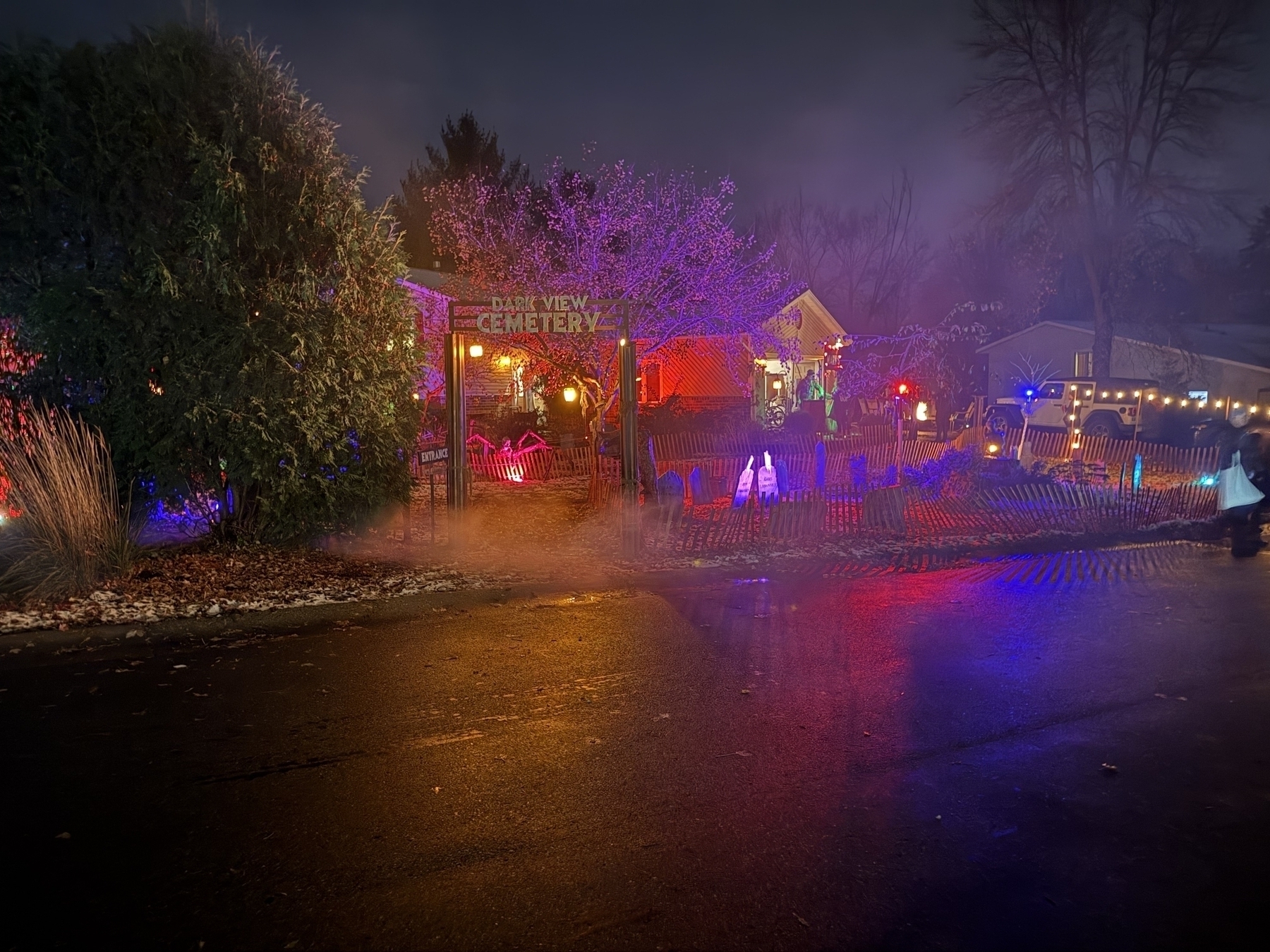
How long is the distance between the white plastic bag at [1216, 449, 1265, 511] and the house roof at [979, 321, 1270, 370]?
23487mm

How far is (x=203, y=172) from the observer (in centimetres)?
888

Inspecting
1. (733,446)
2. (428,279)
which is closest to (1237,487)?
(733,446)

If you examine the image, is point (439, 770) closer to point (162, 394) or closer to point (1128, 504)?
point (162, 394)

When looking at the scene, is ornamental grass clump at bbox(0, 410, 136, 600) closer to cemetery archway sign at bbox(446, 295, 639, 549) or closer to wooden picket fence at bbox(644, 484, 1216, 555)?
cemetery archway sign at bbox(446, 295, 639, 549)

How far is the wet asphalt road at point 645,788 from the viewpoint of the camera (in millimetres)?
3324

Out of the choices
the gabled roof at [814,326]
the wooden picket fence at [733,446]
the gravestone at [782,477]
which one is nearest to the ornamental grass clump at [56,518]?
the gravestone at [782,477]

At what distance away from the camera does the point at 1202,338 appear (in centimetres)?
3975

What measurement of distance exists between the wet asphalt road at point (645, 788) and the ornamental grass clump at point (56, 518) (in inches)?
76.8

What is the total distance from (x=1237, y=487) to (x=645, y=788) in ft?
41.5

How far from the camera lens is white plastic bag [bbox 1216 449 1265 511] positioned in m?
13.2

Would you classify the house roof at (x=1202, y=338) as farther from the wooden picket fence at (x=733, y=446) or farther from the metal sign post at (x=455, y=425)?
the metal sign post at (x=455, y=425)

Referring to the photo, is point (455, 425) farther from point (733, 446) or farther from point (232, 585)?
point (733, 446)

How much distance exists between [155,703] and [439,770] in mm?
2255

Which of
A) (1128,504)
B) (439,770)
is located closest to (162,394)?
(439,770)
